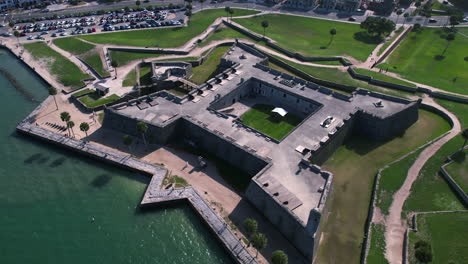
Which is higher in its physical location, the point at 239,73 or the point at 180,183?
the point at 239,73

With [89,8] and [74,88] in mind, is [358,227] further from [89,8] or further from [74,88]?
[89,8]

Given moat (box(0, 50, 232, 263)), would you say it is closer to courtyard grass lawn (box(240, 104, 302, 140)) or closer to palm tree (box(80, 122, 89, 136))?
palm tree (box(80, 122, 89, 136))

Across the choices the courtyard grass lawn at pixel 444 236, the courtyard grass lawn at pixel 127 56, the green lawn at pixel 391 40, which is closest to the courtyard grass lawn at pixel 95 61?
the courtyard grass lawn at pixel 127 56

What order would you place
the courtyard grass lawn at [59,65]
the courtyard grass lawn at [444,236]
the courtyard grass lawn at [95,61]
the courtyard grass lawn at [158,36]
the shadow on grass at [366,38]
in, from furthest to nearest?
the shadow on grass at [366,38], the courtyard grass lawn at [158,36], the courtyard grass lawn at [95,61], the courtyard grass lawn at [59,65], the courtyard grass lawn at [444,236]

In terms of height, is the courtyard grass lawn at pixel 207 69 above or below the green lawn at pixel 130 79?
above

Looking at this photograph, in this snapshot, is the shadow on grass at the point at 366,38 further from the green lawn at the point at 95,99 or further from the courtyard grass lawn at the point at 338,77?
the green lawn at the point at 95,99

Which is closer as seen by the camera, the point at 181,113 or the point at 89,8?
the point at 181,113

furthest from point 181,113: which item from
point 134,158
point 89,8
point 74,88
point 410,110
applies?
point 89,8
